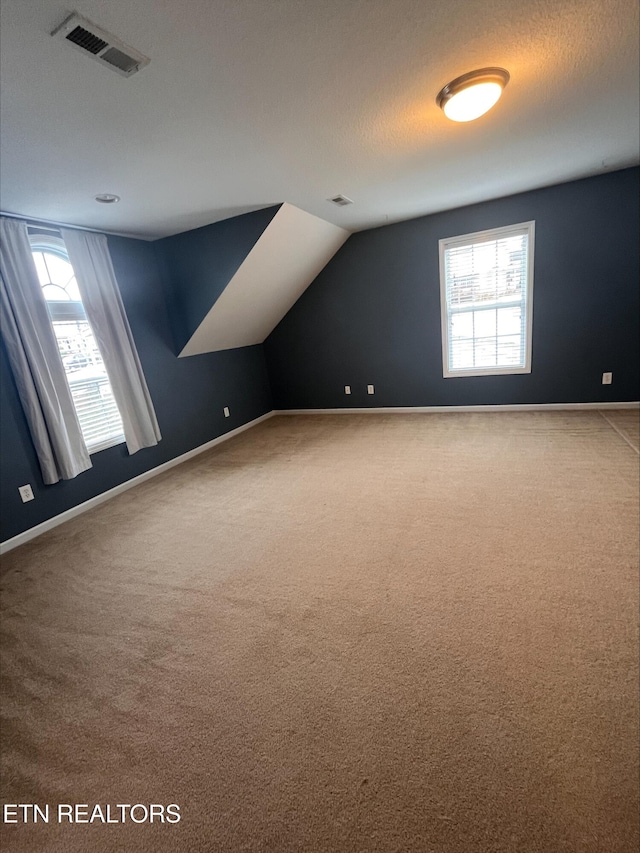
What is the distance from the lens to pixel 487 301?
4.33m

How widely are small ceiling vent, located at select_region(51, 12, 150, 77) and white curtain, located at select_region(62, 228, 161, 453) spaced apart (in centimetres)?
218

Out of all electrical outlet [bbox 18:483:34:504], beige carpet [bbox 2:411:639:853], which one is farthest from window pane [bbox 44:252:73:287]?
beige carpet [bbox 2:411:639:853]

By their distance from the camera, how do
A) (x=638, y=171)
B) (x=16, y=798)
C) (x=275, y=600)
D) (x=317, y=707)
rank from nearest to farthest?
1. (x=16, y=798)
2. (x=317, y=707)
3. (x=275, y=600)
4. (x=638, y=171)

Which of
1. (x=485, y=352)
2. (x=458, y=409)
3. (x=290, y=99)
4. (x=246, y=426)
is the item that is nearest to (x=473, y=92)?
(x=290, y=99)

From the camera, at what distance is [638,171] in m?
3.50

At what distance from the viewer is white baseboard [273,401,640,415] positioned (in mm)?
4136

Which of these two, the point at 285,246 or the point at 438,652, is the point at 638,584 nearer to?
the point at 438,652

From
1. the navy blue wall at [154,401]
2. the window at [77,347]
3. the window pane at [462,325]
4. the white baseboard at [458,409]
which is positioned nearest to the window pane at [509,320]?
the window pane at [462,325]

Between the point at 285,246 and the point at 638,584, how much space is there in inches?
152

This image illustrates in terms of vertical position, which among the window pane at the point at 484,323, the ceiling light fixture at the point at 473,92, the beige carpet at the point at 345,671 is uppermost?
the ceiling light fixture at the point at 473,92

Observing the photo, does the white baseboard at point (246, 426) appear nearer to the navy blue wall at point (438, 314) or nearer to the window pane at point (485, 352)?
the navy blue wall at point (438, 314)

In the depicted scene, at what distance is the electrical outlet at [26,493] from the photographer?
291 cm

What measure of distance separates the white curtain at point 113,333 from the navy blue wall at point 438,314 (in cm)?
238

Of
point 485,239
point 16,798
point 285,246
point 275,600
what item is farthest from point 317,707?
point 485,239
